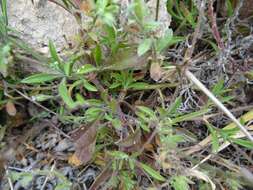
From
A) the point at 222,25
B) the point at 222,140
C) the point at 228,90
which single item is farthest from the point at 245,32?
the point at 222,140

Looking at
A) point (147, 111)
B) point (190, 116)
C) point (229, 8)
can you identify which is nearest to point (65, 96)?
point (147, 111)

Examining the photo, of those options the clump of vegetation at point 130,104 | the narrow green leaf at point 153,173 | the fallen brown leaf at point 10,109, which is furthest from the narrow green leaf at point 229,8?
the fallen brown leaf at point 10,109

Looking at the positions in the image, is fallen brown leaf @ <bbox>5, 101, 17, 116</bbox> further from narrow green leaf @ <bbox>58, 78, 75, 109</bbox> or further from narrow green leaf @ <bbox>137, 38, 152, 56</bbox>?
narrow green leaf @ <bbox>137, 38, 152, 56</bbox>

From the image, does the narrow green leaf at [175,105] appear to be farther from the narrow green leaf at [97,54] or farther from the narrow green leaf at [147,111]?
the narrow green leaf at [97,54]

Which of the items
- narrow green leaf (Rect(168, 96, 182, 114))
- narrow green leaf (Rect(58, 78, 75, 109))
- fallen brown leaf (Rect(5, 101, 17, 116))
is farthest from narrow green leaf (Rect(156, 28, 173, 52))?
fallen brown leaf (Rect(5, 101, 17, 116))

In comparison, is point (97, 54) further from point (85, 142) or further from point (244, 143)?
point (244, 143)

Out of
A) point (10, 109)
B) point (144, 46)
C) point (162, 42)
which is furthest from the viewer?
point (10, 109)
